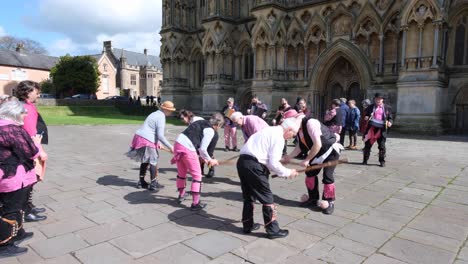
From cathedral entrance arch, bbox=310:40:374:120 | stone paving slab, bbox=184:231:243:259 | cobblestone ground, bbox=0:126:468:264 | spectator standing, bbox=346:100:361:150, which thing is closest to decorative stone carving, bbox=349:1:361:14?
cathedral entrance arch, bbox=310:40:374:120

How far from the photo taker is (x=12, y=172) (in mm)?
3637

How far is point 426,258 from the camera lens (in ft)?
11.9

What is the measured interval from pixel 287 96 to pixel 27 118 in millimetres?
17333

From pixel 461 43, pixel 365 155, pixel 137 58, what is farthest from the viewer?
pixel 137 58

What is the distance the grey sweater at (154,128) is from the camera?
6.04 meters

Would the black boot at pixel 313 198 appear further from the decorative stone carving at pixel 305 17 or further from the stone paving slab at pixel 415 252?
the decorative stone carving at pixel 305 17

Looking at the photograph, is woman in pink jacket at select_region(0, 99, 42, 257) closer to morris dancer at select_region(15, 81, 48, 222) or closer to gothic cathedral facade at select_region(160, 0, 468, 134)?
morris dancer at select_region(15, 81, 48, 222)

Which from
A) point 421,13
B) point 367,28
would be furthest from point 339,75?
point 421,13

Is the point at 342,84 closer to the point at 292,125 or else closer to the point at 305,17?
the point at 305,17

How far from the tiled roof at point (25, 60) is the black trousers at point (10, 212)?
6067cm

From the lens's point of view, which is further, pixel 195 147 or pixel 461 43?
pixel 461 43

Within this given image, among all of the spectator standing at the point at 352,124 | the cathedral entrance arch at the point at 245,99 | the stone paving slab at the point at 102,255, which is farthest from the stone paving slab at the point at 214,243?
the cathedral entrance arch at the point at 245,99

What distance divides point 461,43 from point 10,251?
18.5 metres

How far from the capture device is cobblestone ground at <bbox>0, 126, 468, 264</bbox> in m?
3.69
